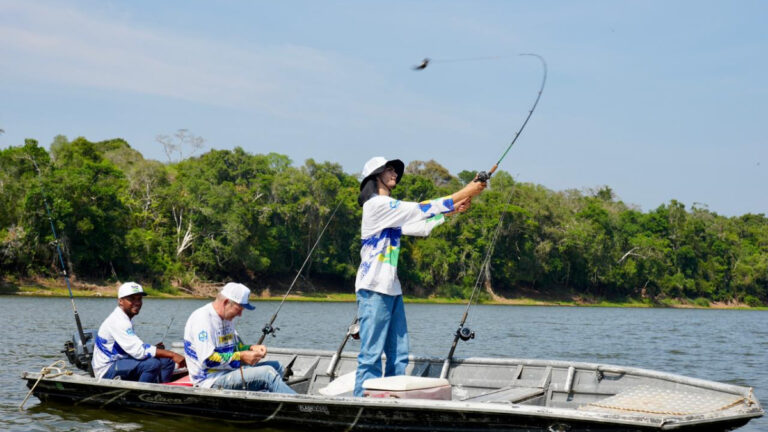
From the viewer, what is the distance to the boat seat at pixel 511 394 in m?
6.76

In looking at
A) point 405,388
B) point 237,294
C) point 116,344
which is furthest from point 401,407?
point 116,344

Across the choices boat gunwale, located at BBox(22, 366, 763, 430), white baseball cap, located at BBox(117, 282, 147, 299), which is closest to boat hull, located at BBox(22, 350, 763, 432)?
boat gunwale, located at BBox(22, 366, 763, 430)

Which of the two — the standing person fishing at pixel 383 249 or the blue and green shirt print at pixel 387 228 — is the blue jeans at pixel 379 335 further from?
the blue and green shirt print at pixel 387 228

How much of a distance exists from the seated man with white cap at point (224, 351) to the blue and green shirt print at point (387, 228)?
40.6 inches

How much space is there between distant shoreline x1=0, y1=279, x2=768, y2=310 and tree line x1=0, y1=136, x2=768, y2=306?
85 cm

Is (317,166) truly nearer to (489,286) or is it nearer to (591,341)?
(489,286)

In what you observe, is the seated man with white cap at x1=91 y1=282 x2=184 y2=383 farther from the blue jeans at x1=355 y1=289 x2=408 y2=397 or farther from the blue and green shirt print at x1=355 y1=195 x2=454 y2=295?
the blue and green shirt print at x1=355 y1=195 x2=454 y2=295

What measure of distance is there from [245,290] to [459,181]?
237ft

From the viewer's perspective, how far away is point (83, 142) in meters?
50.8

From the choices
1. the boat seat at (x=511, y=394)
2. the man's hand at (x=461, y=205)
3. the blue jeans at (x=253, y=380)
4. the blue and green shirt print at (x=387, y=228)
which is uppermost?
the man's hand at (x=461, y=205)

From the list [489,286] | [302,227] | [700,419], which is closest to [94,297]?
[302,227]

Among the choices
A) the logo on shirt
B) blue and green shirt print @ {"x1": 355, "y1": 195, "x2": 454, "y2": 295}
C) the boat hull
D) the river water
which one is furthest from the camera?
the river water

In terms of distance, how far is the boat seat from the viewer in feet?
22.2

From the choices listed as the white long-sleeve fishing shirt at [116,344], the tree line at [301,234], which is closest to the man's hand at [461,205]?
the white long-sleeve fishing shirt at [116,344]
